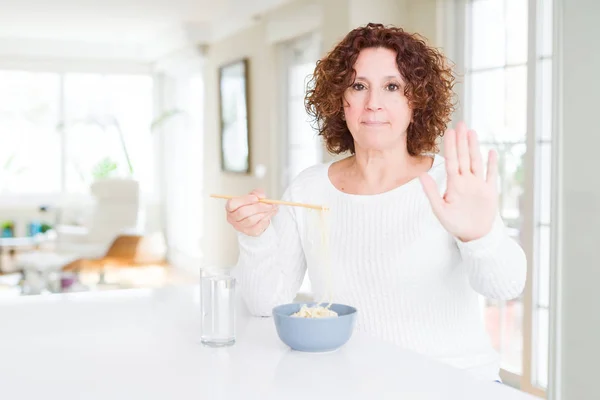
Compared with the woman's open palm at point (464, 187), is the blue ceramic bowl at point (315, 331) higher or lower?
lower

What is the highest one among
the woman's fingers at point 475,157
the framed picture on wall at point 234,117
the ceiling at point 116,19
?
the ceiling at point 116,19

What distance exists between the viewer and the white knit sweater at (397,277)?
5.22 ft

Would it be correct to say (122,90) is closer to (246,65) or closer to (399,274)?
(246,65)

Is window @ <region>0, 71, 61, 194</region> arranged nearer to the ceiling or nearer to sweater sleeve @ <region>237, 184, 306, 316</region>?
the ceiling

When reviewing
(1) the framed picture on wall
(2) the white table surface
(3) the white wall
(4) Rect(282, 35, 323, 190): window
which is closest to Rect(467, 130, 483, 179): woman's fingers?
(2) the white table surface

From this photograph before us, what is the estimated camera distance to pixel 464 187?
1215mm

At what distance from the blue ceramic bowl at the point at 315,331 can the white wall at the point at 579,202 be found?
178 cm

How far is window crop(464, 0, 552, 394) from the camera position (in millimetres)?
3354

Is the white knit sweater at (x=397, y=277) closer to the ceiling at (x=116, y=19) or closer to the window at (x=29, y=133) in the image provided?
the ceiling at (x=116, y=19)

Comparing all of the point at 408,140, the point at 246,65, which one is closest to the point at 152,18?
the point at 246,65

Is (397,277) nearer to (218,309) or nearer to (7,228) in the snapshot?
(218,309)

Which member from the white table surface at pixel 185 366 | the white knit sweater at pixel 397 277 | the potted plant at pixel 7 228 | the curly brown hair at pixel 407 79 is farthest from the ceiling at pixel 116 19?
the white table surface at pixel 185 366

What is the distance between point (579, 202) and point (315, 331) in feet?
6.18

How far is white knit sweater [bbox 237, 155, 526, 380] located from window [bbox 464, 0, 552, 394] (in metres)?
1.68
